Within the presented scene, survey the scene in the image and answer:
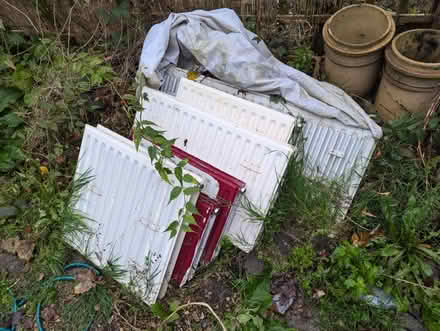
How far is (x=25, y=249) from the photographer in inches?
90.9

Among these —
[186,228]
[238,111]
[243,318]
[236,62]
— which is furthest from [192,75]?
[243,318]

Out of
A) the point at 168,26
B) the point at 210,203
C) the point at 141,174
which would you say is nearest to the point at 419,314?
the point at 210,203

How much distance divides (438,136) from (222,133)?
148 centimetres

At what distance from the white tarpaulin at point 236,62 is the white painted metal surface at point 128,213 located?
2.40 ft

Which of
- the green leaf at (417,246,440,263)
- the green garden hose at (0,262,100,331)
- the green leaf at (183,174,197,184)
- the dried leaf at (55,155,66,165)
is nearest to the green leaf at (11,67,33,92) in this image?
the dried leaf at (55,155,66,165)

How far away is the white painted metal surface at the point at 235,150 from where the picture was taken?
75.2 inches

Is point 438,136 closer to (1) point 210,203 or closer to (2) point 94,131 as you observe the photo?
(1) point 210,203

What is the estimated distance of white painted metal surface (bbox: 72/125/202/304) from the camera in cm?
188

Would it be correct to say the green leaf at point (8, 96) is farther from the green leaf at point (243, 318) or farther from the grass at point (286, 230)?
the green leaf at point (243, 318)

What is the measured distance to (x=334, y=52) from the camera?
237cm

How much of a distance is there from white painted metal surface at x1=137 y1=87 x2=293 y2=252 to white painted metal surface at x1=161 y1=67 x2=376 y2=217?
0.38 meters

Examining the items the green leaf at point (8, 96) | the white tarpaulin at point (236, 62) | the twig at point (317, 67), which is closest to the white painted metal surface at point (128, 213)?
the white tarpaulin at point (236, 62)

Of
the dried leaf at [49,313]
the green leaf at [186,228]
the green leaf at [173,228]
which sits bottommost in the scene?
the dried leaf at [49,313]

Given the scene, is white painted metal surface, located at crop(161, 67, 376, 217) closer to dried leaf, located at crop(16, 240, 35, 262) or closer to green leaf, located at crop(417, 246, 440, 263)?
green leaf, located at crop(417, 246, 440, 263)
